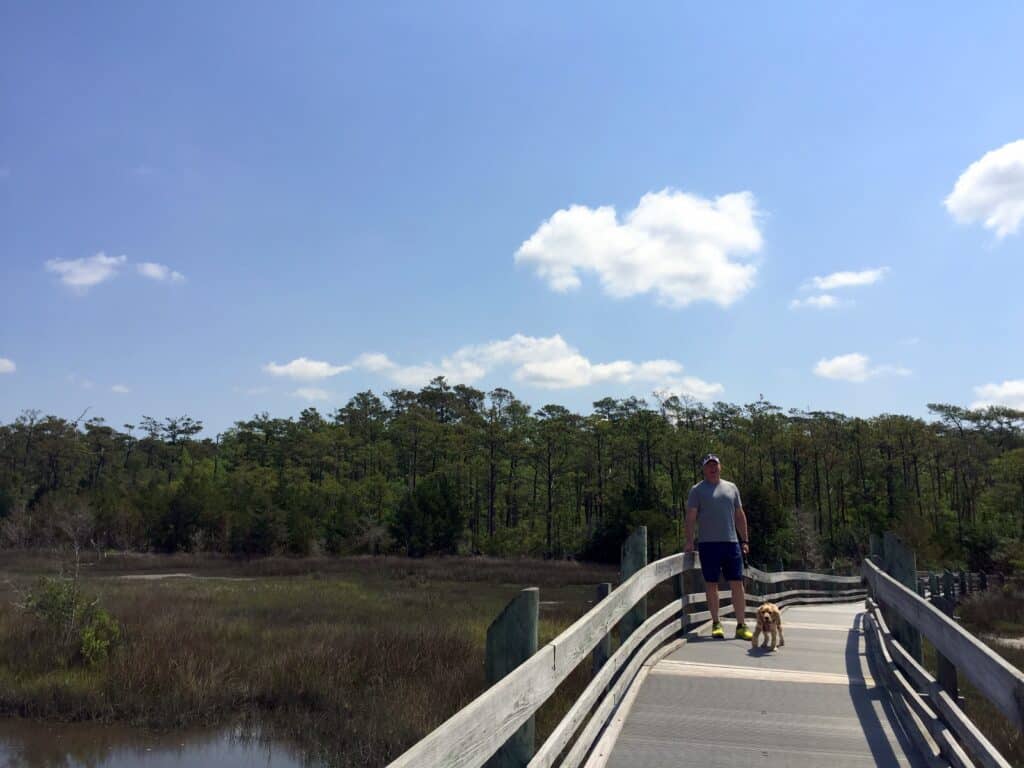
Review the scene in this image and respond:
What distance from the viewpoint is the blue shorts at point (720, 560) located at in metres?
7.50

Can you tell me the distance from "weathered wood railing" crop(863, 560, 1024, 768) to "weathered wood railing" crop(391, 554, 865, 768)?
151cm

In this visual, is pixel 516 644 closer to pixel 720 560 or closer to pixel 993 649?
pixel 720 560

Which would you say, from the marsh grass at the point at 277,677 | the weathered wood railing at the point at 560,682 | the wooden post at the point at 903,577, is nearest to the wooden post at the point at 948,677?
the wooden post at the point at 903,577

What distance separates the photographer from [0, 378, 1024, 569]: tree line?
172ft

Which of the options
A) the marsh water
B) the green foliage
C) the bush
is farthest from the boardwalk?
the green foliage

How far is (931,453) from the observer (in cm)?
7181

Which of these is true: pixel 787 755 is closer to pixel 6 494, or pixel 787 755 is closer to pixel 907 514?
pixel 907 514

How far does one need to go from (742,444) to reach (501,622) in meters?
74.7

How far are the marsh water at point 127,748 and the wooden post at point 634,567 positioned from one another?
472 centimetres

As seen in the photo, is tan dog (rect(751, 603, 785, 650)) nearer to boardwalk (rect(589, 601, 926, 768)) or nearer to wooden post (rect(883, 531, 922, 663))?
boardwalk (rect(589, 601, 926, 768))

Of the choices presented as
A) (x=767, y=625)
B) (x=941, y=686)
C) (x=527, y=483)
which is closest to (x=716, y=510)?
(x=767, y=625)

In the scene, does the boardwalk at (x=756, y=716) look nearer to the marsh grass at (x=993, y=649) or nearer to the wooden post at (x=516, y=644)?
the marsh grass at (x=993, y=649)

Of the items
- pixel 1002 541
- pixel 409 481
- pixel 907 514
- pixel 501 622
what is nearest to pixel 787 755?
pixel 501 622

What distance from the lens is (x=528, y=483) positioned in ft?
260
